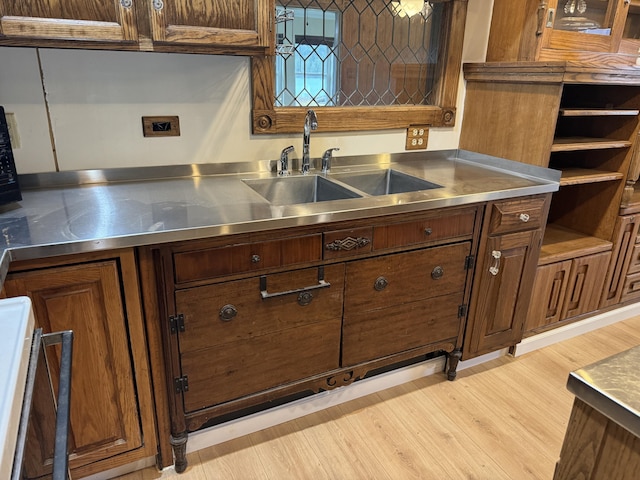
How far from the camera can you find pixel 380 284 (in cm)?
170

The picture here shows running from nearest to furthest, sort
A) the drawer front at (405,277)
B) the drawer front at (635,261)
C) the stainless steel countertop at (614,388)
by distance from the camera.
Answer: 1. the stainless steel countertop at (614,388)
2. the drawer front at (405,277)
3. the drawer front at (635,261)

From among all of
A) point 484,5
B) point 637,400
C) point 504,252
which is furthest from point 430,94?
point 637,400

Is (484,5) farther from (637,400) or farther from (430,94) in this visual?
(637,400)

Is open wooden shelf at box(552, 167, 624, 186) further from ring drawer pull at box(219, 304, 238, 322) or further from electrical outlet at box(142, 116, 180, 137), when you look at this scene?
electrical outlet at box(142, 116, 180, 137)

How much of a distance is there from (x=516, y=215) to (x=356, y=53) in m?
1.01

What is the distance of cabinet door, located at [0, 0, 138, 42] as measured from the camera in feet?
3.89

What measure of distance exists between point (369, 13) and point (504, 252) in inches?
48.0

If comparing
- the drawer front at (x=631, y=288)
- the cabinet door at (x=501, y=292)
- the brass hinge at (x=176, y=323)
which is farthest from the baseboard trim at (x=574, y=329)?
the brass hinge at (x=176, y=323)

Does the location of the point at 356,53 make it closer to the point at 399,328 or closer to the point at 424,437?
the point at 399,328

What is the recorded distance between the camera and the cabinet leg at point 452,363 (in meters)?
2.05

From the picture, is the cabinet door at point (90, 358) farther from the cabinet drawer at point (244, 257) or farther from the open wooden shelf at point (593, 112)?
the open wooden shelf at point (593, 112)

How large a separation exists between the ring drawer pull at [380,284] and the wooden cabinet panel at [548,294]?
0.90 meters

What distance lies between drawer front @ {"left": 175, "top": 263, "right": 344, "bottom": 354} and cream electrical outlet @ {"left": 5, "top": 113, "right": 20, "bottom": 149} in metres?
0.82

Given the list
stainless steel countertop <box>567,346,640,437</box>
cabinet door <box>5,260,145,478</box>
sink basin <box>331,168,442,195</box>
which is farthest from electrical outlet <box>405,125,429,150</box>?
stainless steel countertop <box>567,346,640,437</box>
